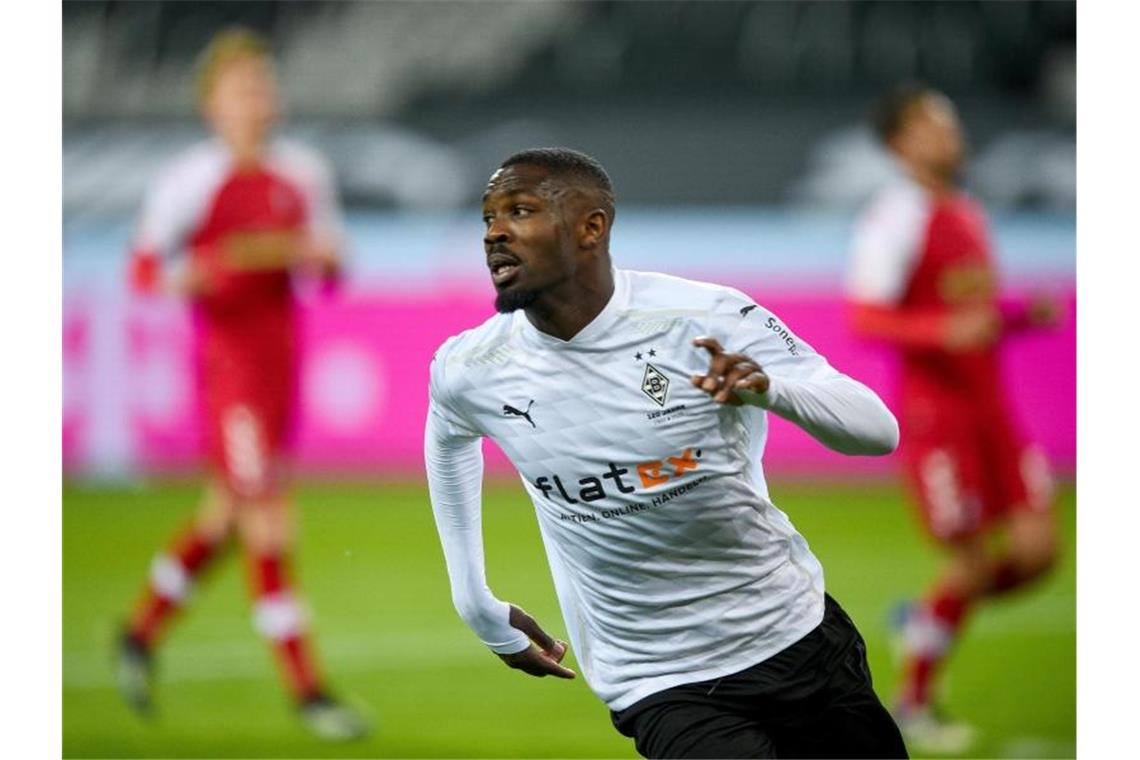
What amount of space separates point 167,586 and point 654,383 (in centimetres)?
320

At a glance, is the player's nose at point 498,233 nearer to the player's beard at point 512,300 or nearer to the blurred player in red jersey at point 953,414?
the player's beard at point 512,300

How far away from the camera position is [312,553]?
597 centimetres

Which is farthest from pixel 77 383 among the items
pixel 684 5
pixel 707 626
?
pixel 707 626

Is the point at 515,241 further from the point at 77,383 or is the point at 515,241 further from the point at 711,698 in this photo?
the point at 77,383

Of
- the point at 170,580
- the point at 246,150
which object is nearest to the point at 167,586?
the point at 170,580

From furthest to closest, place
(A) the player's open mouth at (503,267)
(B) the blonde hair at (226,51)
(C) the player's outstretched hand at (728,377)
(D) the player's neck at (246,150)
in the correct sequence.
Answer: (B) the blonde hair at (226,51)
(D) the player's neck at (246,150)
(A) the player's open mouth at (503,267)
(C) the player's outstretched hand at (728,377)

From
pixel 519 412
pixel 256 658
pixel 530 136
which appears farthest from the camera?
pixel 530 136

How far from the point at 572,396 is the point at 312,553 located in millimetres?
3401

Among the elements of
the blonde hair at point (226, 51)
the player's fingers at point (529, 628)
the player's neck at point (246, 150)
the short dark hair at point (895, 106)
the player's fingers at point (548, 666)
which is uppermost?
the blonde hair at point (226, 51)

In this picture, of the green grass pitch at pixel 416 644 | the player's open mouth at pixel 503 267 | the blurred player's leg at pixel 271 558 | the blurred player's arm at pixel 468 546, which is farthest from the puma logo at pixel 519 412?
the blurred player's leg at pixel 271 558

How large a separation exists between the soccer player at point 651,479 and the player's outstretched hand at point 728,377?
0.30 m

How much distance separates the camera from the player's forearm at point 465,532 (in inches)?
115

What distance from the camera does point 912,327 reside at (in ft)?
17.1

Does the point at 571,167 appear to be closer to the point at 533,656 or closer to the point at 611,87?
the point at 533,656
